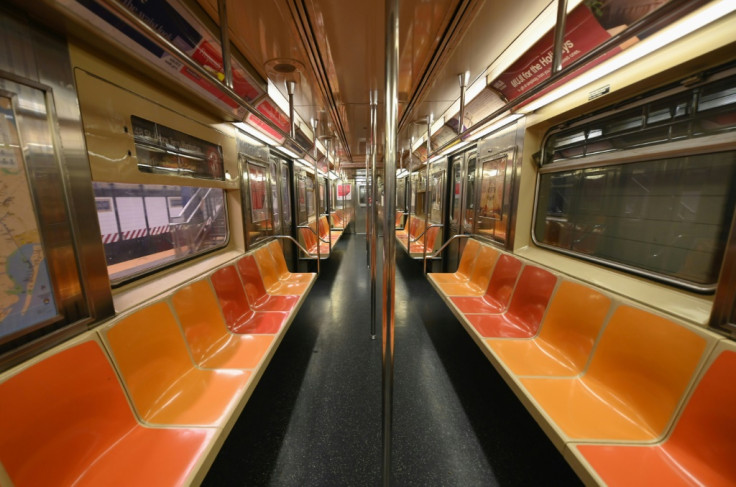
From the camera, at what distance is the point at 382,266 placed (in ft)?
3.83

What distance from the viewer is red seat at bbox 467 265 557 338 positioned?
2.10 m

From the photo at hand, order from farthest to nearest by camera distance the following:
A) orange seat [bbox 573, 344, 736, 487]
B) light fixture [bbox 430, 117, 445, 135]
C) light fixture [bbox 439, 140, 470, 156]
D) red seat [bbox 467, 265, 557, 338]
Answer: light fixture [bbox 439, 140, 470, 156], light fixture [bbox 430, 117, 445, 135], red seat [bbox 467, 265, 557, 338], orange seat [bbox 573, 344, 736, 487]

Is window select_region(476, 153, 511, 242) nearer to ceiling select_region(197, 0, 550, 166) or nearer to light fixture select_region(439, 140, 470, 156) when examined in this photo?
light fixture select_region(439, 140, 470, 156)

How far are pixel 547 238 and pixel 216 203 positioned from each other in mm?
3469

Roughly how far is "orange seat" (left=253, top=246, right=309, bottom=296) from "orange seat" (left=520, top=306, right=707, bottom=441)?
7.75 ft

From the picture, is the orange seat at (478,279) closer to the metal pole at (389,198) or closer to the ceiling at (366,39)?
the ceiling at (366,39)

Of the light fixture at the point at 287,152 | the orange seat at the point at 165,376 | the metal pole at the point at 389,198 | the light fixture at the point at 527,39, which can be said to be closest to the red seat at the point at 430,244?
the light fixture at the point at 287,152

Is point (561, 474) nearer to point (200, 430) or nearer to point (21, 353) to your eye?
point (200, 430)

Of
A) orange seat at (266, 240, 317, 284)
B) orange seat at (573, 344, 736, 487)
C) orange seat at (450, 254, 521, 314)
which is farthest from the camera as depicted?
orange seat at (266, 240, 317, 284)

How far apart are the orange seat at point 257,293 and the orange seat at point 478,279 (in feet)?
5.78

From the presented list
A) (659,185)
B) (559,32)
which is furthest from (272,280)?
(659,185)

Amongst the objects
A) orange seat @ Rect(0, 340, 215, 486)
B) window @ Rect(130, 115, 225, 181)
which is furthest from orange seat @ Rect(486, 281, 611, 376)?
window @ Rect(130, 115, 225, 181)

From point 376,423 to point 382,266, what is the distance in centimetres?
136

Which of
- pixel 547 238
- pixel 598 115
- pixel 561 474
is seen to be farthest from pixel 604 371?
pixel 598 115
